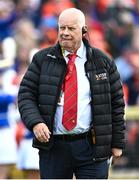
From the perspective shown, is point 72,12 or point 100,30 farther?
point 100,30

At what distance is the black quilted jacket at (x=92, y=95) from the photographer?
21.8ft

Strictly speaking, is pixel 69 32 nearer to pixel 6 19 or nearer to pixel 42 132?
pixel 42 132

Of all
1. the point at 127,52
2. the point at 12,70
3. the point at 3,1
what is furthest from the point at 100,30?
the point at 12,70

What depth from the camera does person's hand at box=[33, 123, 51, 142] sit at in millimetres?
6480

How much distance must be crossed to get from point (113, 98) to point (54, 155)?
26.5 inches

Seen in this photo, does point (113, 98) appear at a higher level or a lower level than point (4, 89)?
lower

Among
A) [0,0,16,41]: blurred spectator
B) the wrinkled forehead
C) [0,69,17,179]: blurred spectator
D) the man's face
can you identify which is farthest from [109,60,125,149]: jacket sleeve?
[0,0,16,41]: blurred spectator

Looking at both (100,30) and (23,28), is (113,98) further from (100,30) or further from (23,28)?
(100,30)

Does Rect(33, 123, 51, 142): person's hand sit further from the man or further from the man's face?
the man's face

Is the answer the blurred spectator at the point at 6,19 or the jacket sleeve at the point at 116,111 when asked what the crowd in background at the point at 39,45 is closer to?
the blurred spectator at the point at 6,19

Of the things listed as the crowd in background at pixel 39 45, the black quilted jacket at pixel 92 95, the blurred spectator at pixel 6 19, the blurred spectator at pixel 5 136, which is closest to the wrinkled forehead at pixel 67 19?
the black quilted jacket at pixel 92 95

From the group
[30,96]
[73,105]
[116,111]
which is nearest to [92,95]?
[73,105]

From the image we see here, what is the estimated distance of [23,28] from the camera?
12102mm

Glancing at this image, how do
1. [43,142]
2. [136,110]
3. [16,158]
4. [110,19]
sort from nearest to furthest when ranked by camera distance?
1. [43,142]
2. [16,158]
3. [136,110]
4. [110,19]
